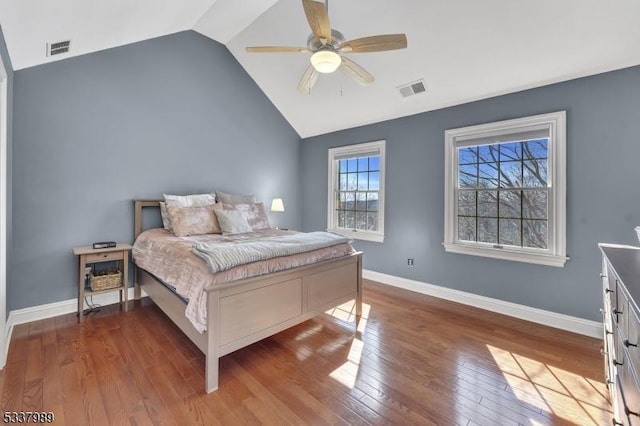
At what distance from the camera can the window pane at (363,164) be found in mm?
4616

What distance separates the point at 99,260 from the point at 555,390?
13.4 ft

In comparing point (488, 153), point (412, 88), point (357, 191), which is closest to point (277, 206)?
point (357, 191)

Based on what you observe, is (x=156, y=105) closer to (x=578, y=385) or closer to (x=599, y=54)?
(x=599, y=54)

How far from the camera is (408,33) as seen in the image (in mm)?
2943

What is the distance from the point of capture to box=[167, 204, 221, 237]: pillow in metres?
3.21

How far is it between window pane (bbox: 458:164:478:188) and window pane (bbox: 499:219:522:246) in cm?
55

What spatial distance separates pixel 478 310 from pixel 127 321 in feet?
12.4

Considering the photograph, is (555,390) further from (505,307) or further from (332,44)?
(332,44)

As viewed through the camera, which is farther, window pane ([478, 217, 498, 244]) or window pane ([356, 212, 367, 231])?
window pane ([356, 212, 367, 231])

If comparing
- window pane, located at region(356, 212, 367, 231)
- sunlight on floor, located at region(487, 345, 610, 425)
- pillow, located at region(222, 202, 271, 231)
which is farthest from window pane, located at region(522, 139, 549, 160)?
pillow, located at region(222, 202, 271, 231)

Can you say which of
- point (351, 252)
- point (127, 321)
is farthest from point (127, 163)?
point (351, 252)

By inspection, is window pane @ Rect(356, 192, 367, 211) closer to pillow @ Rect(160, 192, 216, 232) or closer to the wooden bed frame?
the wooden bed frame

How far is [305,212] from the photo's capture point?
18.3 feet

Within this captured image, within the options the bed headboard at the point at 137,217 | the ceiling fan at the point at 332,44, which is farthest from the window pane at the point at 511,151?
the bed headboard at the point at 137,217
